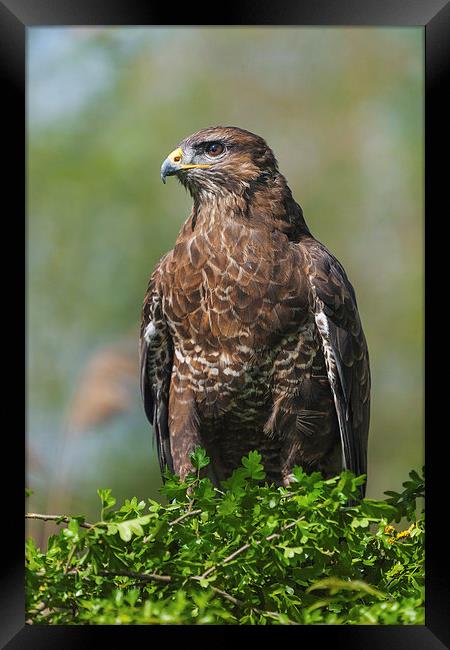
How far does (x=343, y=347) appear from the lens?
18.0 feet

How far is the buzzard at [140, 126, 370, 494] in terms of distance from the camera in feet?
17.6

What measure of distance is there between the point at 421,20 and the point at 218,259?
1819 millimetres

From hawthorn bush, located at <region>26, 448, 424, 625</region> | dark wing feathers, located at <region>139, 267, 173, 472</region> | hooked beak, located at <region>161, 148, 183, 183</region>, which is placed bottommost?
hawthorn bush, located at <region>26, 448, 424, 625</region>

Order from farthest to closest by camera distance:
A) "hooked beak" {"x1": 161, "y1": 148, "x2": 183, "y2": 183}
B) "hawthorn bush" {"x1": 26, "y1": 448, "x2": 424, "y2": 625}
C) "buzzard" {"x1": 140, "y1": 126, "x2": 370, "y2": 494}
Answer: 1. "hooked beak" {"x1": 161, "y1": 148, "x2": 183, "y2": 183}
2. "buzzard" {"x1": 140, "y1": 126, "x2": 370, "y2": 494}
3. "hawthorn bush" {"x1": 26, "y1": 448, "x2": 424, "y2": 625}

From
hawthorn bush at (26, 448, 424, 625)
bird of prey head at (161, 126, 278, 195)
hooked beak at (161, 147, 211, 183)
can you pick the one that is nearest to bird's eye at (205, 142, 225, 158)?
bird of prey head at (161, 126, 278, 195)

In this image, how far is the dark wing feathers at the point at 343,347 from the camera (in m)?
5.40

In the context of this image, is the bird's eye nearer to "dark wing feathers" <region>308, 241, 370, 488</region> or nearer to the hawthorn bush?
"dark wing feathers" <region>308, 241, 370, 488</region>

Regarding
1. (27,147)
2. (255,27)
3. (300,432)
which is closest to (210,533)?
(300,432)

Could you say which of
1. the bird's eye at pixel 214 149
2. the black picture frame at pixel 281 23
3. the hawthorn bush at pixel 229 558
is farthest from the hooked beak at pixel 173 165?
the hawthorn bush at pixel 229 558

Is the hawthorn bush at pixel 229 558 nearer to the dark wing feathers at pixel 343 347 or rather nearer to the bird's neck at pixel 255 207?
the dark wing feathers at pixel 343 347

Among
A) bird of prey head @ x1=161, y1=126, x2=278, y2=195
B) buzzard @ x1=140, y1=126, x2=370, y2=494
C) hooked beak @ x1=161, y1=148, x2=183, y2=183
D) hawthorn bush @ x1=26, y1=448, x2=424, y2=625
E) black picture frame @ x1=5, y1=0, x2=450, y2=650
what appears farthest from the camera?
bird of prey head @ x1=161, y1=126, x2=278, y2=195

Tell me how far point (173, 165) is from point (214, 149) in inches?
11.4
